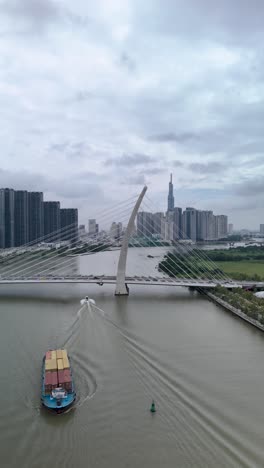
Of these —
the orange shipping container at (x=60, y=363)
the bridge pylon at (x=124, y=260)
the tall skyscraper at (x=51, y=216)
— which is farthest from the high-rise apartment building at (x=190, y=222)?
the orange shipping container at (x=60, y=363)

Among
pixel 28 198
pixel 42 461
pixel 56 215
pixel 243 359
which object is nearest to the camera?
pixel 42 461

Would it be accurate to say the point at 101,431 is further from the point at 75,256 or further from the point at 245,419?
the point at 75,256

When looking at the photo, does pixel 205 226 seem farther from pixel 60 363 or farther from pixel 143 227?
pixel 60 363

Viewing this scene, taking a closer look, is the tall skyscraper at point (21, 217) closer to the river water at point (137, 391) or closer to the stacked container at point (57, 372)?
the river water at point (137, 391)

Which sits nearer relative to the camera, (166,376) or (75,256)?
(166,376)

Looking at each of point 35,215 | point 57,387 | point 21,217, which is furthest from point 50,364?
point 35,215

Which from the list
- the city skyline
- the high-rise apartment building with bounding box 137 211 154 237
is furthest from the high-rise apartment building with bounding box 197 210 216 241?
the high-rise apartment building with bounding box 137 211 154 237

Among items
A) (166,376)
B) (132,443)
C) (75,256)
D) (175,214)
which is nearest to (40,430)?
(132,443)
